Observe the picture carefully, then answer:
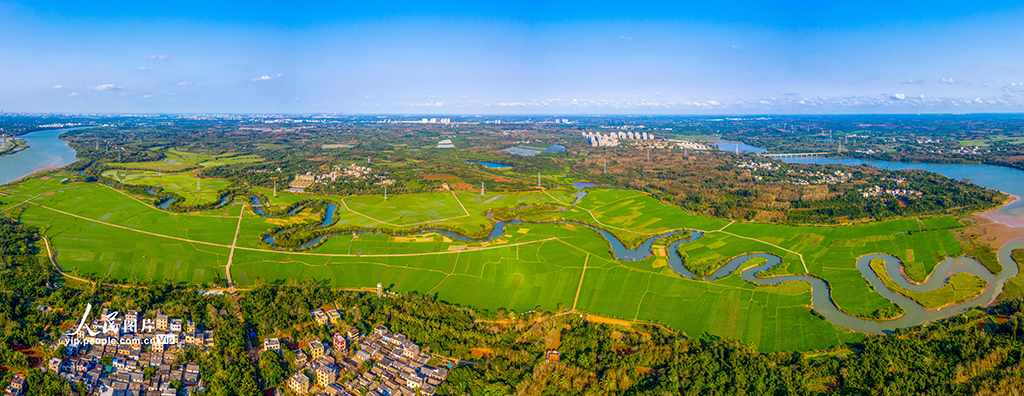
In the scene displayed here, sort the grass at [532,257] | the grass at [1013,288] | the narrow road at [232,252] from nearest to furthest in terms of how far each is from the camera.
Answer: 1. the grass at [532,257]
2. the grass at [1013,288]
3. the narrow road at [232,252]

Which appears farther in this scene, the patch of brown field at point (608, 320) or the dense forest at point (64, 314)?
the patch of brown field at point (608, 320)

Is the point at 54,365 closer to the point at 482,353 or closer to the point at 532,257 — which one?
the point at 482,353

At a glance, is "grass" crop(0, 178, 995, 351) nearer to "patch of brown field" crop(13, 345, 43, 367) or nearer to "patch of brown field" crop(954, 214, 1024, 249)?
"patch of brown field" crop(954, 214, 1024, 249)

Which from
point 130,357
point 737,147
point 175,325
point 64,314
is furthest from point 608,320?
point 737,147

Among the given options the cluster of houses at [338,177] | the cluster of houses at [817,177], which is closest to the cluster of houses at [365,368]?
the cluster of houses at [338,177]

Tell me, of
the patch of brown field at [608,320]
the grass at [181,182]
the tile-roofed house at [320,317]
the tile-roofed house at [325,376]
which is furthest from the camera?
the grass at [181,182]

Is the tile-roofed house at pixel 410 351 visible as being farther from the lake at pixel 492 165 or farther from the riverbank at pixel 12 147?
the riverbank at pixel 12 147

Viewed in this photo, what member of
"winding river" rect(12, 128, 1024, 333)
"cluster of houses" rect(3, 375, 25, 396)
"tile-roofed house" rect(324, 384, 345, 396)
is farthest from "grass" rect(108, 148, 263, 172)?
"tile-roofed house" rect(324, 384, 345, 396)
